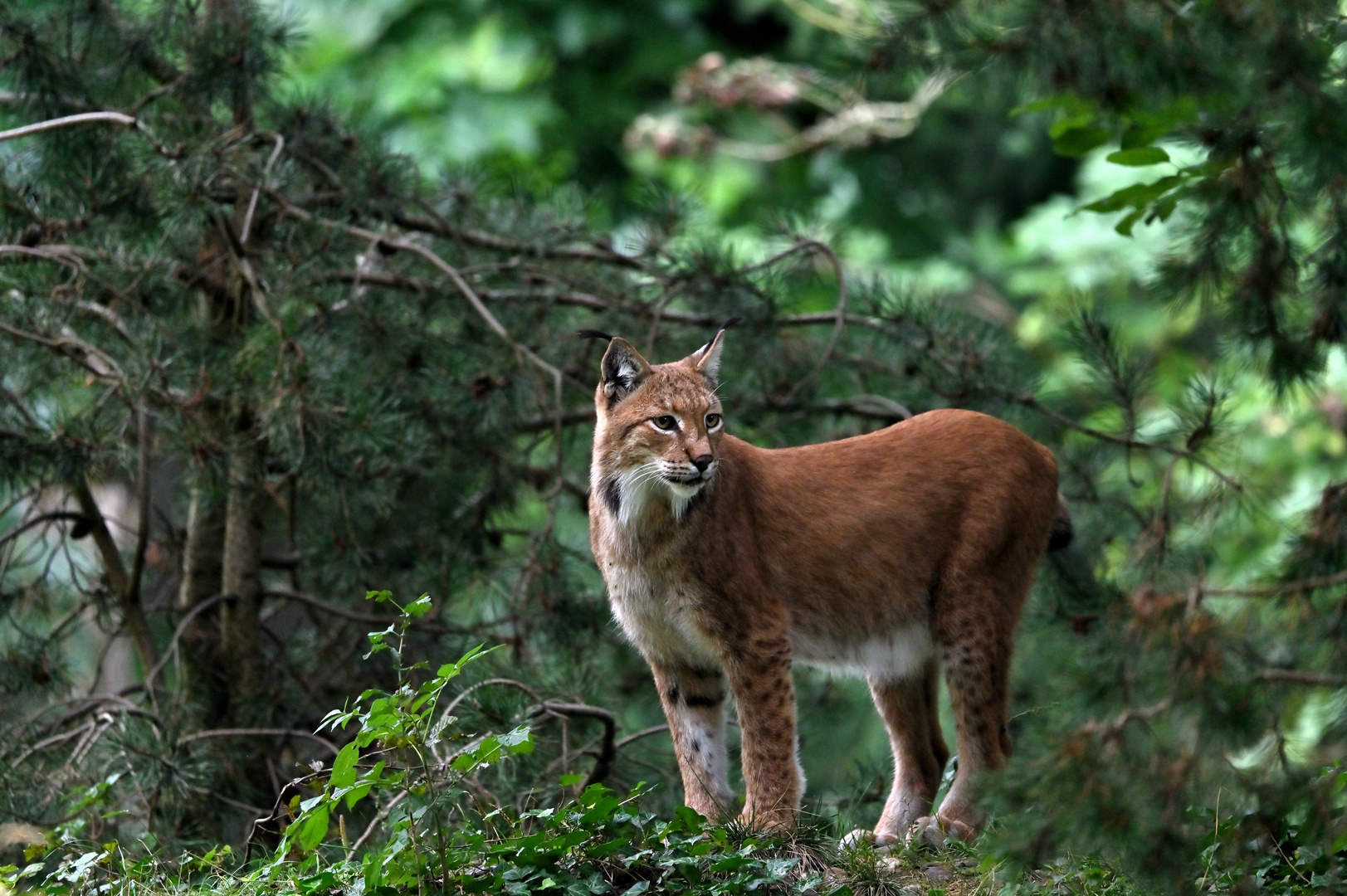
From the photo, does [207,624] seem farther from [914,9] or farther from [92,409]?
[914,9]

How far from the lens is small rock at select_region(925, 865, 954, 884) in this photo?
13.5ft

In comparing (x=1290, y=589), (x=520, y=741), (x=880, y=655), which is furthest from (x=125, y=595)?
(x=1290, y=589)

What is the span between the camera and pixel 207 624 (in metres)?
6.20

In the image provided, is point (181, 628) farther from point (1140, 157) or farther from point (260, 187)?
point (1140, 157)

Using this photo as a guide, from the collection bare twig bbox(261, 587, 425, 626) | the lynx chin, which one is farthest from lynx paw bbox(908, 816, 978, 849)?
bare twig bbox(261, 587, 425, 626)

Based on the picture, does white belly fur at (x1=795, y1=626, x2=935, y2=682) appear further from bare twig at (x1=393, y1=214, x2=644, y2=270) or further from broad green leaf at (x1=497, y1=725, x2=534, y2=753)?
bare twig at (x1=393, y1=214, x2=644, y2=270)

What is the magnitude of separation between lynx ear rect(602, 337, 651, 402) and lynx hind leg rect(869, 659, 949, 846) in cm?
137

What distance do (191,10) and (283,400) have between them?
198 centimetres

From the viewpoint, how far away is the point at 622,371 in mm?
4625

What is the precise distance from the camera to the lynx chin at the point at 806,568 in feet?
14.9

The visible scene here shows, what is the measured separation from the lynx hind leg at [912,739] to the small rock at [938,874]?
0.77 m

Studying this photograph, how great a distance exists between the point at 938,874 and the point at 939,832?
337 mm

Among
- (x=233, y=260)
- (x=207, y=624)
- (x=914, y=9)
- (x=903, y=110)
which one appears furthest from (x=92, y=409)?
(x=903, y=110)

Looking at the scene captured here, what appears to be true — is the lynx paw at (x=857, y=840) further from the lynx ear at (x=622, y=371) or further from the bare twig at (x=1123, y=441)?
the bare twig at (x=1123, y=441)
